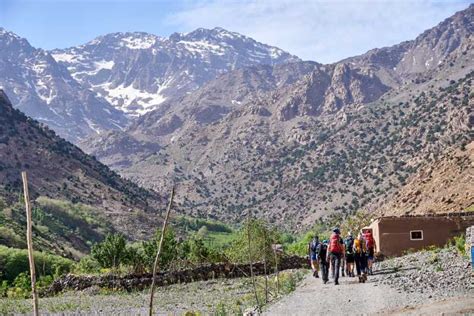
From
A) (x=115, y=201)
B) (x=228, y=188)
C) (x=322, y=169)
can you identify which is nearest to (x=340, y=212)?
(x=322, y=169)

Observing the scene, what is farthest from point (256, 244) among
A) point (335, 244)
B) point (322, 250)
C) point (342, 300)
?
point (342, 300)

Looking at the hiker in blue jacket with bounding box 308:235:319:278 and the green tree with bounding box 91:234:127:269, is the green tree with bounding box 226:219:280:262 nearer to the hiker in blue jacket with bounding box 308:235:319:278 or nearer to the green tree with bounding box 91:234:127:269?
the hiker in blue jacket with bounding box 308:235:319:278

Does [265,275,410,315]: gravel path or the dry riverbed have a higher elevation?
[265,275,410,315]: gravel path

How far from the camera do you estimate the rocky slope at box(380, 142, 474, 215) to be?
48.8m

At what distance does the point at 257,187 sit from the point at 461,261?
158469mm

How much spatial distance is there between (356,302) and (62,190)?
110 m

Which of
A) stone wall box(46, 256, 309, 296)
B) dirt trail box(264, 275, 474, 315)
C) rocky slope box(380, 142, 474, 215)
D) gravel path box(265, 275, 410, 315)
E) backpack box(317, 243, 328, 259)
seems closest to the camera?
dirt trail box(264, 275, 474, 315)

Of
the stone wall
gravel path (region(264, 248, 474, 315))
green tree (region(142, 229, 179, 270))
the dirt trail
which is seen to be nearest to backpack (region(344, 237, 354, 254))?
gravel path (region(264, 248, 474, 315))

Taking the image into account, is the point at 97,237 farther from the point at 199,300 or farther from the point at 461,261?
the point at 461,261

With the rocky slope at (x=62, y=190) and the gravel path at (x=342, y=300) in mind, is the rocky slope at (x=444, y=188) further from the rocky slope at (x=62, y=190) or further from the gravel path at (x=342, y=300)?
the rocky slope at (x=62, y=190)

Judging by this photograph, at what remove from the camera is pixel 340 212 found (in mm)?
129250

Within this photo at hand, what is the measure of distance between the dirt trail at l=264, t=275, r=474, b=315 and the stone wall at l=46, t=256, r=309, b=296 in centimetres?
1432

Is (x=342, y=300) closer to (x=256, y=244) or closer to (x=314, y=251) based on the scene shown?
(x=314, y=251)

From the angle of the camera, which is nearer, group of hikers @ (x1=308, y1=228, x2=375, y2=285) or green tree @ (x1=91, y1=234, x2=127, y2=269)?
group of hikers @ (x1=308, y1=228, x2=375, y2=285)
